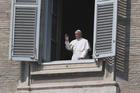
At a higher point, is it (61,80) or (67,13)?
(67,13)

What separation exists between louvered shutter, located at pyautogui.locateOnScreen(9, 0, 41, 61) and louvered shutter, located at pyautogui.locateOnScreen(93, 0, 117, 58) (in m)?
1.22

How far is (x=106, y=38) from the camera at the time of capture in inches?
667

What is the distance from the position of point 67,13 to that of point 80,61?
322cm

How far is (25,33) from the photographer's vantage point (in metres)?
17.3

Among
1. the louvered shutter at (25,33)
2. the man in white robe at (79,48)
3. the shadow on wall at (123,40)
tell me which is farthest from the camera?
the man in white robe at (79,48)

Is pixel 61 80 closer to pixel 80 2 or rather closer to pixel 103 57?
pixel 103 57

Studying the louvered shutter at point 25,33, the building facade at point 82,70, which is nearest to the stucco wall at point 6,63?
the building facade at point 82,70

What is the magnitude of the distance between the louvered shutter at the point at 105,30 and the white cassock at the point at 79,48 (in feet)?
1.61

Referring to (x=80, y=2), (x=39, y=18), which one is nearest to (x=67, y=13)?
(x=80, y=2)

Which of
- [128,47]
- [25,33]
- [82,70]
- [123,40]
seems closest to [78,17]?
[25,33]

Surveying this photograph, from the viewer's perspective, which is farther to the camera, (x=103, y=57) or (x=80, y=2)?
(x=80, y=2)

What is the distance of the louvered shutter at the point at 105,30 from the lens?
55.2 feet

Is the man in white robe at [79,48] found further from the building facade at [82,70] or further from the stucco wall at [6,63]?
the stucco wall at [6,63]

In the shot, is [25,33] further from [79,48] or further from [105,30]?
[105,30]
